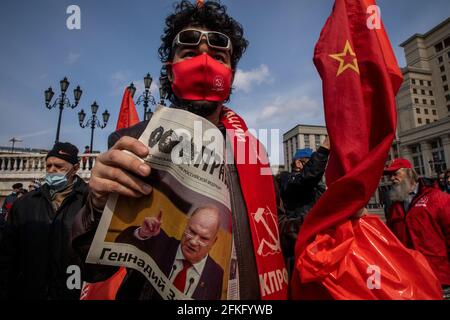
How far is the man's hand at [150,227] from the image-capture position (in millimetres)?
843

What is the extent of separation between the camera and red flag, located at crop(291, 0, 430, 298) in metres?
1.04

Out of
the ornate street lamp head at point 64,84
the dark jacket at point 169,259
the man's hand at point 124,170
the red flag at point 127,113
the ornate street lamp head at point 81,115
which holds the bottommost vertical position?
the dark jacket at point 169,259

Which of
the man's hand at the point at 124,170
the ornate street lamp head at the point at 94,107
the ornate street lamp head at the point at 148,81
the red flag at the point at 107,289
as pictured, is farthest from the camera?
the ornate street lamp head at the point at 94,107

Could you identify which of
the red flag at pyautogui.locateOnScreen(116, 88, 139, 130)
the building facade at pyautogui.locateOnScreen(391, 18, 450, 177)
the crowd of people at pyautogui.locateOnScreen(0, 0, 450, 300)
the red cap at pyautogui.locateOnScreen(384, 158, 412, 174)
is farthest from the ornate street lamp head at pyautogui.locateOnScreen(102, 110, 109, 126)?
the building facade at pyautogui.locateOnScreen(391, 18, 450, 177)

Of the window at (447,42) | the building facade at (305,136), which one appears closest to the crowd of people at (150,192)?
the building facade at (305,136)

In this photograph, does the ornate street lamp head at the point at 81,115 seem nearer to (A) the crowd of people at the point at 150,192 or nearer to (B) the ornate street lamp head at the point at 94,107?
(B) the ornate street lamp head at the point at 94,107

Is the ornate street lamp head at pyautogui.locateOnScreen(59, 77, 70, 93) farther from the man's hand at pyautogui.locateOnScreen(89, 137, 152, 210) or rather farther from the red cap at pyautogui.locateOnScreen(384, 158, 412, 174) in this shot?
the man's hand at pyautogui.locateOnScreen(89, 137, 152, 210)

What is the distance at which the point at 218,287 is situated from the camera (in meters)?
0.90

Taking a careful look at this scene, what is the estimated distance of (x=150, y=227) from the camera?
85 cm

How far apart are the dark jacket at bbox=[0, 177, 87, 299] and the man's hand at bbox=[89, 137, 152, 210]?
2.38 metres


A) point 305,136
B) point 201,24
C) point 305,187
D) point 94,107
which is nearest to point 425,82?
point 305,136

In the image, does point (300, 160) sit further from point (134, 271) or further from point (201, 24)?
point (134, 271)
